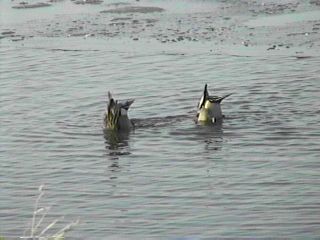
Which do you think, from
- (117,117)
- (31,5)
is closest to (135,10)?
(31,5)

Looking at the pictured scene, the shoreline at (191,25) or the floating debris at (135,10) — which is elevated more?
the floating debris at (135,10)

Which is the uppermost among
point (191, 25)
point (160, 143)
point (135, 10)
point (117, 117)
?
point (135, 10)

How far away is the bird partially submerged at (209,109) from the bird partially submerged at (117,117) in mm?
1053

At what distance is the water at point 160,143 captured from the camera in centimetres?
967

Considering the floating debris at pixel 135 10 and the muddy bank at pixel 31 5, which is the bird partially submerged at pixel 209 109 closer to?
the floating debris at pixel 135 10

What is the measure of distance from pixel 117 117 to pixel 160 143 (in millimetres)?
1142

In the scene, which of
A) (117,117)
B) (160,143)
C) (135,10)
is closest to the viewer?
(160,143)

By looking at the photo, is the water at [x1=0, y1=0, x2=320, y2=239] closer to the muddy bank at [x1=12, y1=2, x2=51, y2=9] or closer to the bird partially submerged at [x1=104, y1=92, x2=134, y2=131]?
the bird partially submerged at [x1=104, y1=92, x2=134, y2=131]

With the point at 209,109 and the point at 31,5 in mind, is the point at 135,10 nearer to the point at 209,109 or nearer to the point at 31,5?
the point at 31,5

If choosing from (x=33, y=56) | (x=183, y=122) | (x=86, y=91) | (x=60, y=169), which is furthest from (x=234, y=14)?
(x=60, y=169)

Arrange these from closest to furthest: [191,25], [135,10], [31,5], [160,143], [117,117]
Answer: [160,143], [117,117], [191,25], [135,10], [31,5]

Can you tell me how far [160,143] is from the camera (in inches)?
512

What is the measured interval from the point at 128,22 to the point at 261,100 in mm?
7108

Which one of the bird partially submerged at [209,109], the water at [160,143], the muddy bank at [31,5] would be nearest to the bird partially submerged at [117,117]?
the water at [160,143]
